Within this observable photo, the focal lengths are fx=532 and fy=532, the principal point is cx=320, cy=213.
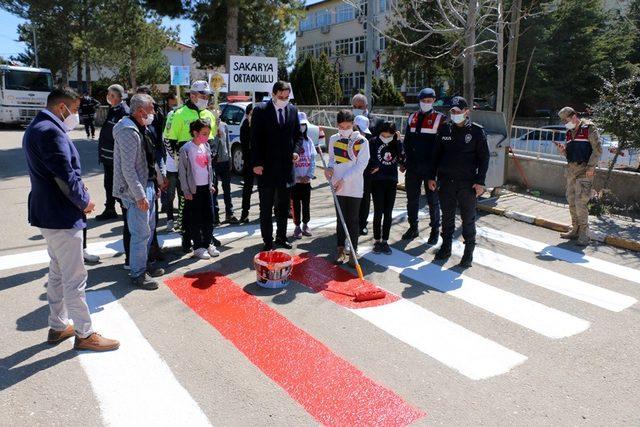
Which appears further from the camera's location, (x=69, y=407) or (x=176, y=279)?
(x=176, y=279)

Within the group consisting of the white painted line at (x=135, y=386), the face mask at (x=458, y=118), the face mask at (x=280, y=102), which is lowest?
the white painted line at (x=135, y=386)

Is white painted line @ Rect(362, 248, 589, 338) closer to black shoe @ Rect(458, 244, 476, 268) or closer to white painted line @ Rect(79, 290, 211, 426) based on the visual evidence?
black shoe @ Rect(458, 244, 476, 268)

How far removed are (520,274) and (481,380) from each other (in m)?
2.88

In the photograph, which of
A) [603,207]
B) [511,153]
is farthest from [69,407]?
[511,153]

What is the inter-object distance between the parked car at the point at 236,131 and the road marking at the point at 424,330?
689cm

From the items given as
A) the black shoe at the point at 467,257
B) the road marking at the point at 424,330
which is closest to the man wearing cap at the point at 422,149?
the black shoe at the point at 467,257

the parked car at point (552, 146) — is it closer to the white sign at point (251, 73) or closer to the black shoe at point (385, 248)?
the black shoe at point (385, 248)

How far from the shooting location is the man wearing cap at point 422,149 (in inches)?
297

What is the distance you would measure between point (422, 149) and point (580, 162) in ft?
7.73

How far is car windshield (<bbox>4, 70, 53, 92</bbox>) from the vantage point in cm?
2708

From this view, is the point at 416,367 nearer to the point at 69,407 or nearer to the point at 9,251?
the point at 69,407

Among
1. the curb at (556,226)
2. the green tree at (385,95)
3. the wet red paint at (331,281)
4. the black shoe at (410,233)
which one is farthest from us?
the green tree at (385,95)

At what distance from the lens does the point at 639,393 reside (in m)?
3.87

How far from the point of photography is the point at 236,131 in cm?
1322
